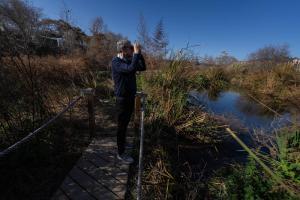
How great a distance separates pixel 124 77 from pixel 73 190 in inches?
58.0

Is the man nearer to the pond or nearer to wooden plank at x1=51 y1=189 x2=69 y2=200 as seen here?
wooden plank at x1=51 y1=189 x2=69 y2=200

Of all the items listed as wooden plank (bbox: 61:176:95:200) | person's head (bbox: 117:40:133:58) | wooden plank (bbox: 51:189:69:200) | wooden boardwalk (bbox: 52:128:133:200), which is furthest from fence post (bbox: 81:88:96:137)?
wooden plank (bbox: 51:189:69:200)

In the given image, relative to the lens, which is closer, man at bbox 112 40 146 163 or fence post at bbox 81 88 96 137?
man at bbox 112 40 146 163

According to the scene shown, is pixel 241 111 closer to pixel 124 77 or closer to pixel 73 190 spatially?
pixel 124 77

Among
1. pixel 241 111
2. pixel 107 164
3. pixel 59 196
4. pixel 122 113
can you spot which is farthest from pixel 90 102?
pixel 241 111

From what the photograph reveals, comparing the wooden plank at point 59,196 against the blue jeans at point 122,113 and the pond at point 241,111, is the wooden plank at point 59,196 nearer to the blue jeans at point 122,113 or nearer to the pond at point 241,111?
the blue jeans at point 122,113

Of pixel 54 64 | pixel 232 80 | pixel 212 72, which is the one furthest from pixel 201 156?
pixel 232 80

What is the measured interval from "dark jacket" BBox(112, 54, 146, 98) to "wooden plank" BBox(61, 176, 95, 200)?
121cm

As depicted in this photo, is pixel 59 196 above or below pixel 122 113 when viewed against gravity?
below

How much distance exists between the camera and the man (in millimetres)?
2679

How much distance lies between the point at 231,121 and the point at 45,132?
471 cm

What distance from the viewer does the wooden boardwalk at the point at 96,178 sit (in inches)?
94.0

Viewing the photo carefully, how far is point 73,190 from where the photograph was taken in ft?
8.02

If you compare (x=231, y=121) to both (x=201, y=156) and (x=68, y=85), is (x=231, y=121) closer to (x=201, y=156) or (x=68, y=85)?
(x=201, y=156)
